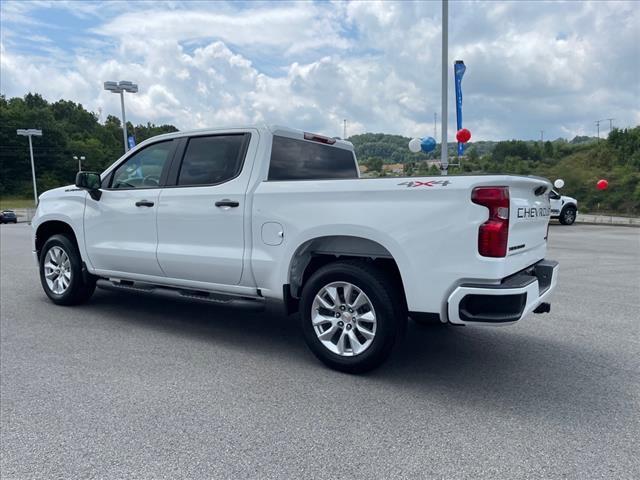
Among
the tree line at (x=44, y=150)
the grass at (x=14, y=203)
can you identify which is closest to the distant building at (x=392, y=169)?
the grass at (x=14, y=203)

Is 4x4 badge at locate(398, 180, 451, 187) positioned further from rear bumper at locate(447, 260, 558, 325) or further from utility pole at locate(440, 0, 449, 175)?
utility pole at locate(440, 0, 449, 175)

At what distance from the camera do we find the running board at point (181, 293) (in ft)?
14.7

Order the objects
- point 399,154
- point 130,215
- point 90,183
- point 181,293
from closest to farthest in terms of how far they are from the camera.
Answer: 1. point 181,293
2. point 130,215
3. point 90,183
4. point 399,154

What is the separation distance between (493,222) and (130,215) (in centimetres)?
368

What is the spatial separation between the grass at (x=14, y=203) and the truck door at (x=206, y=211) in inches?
2523

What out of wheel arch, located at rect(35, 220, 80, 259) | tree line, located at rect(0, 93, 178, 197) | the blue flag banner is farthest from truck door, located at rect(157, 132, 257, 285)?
tree line, located at rect(0, 93, 178, 197)

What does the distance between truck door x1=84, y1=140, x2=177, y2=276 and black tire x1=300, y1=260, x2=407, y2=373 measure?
191 centimetres

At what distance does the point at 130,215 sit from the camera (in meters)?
5.25

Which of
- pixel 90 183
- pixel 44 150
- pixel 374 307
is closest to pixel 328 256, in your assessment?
pixel 374 307

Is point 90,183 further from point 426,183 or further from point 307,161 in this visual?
point 426,183

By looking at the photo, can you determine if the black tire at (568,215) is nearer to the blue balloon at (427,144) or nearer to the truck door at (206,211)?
the blue balloon at (427,144)

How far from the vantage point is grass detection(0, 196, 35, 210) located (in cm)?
6205

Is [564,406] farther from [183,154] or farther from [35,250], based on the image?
[35,250]

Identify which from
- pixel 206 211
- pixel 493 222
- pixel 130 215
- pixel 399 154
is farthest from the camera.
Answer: pixel 399 154
